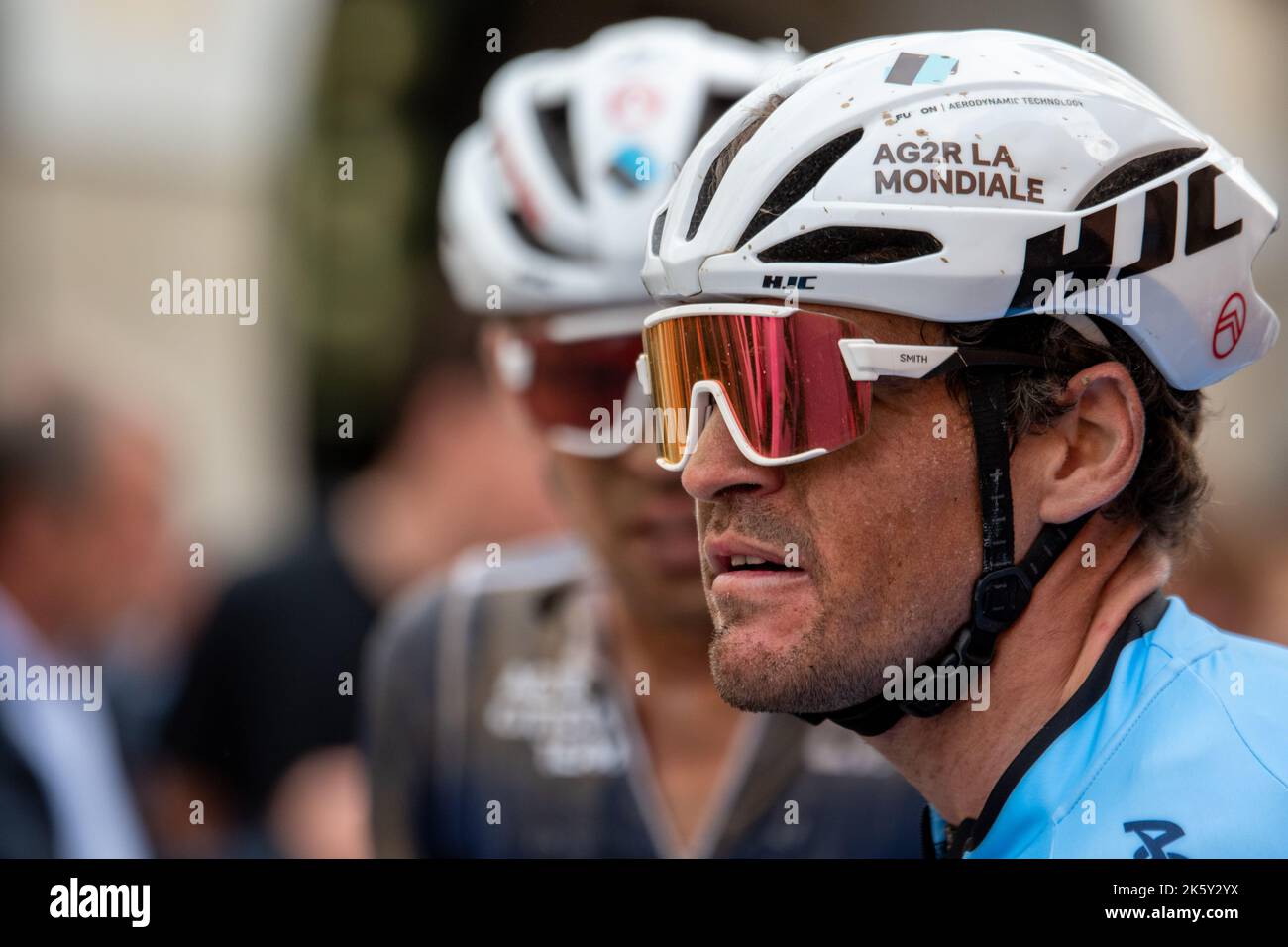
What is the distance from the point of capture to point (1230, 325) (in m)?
2.70

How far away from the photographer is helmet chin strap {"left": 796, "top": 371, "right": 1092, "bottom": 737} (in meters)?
2.57

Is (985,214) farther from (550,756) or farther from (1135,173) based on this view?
(550,756)

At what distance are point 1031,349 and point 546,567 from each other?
2864 millimetres

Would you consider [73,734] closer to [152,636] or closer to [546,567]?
[152,636]

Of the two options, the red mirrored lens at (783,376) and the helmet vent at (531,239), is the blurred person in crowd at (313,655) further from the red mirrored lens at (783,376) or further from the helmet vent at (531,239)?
the red mirrored lens at (783,376)

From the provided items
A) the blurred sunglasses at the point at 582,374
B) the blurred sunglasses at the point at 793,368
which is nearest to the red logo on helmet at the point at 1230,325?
the blurred sunglasses at the point at 793,368

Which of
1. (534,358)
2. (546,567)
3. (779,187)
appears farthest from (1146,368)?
(546,567)

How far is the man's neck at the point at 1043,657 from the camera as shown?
2594mm

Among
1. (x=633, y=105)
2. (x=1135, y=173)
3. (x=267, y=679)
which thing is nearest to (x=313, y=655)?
(x=267, y=679)

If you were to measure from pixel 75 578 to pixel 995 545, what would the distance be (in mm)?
5467

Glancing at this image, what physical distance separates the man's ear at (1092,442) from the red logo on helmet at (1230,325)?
0.21 meters

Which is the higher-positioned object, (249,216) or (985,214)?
(249,216)

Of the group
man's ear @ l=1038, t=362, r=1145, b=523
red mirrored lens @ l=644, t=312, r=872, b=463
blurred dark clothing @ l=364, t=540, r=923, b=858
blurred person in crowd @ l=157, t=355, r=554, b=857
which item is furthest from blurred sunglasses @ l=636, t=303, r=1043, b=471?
blurred person in crowd @ l=157, t=355, r=554, b=857

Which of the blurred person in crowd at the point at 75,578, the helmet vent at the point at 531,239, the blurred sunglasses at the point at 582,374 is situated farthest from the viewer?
the blurred person in crowd at the point at 75,578
